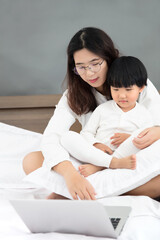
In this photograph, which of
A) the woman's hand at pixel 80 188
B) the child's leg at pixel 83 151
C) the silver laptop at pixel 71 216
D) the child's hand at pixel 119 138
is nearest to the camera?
the silver laptop at pixel 71 216

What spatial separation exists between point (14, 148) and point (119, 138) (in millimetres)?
809

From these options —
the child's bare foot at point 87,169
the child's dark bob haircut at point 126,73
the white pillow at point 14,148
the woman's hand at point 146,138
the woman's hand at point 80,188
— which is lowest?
the white pillow at point 14,148

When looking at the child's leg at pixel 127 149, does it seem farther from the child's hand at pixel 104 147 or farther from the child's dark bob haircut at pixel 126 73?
the child's dark bob haircut at pixel 126 73

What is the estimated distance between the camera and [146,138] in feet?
4.26

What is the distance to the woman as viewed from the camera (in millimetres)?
1229

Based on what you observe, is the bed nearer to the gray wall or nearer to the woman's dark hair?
the gray wall

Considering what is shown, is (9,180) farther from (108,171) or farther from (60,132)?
(108,171)

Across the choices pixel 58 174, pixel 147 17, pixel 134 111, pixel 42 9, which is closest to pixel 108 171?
pixel 58 174

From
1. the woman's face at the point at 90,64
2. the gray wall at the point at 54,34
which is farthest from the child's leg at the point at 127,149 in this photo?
the gray wall at the point at 54,34

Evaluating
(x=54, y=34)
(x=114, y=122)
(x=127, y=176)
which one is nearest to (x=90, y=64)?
(x=114, y=122)

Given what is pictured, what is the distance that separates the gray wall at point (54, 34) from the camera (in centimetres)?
240

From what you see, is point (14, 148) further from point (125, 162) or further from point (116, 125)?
point (125, 162)

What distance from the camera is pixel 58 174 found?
132cm

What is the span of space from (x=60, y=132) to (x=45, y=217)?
0.68 m
